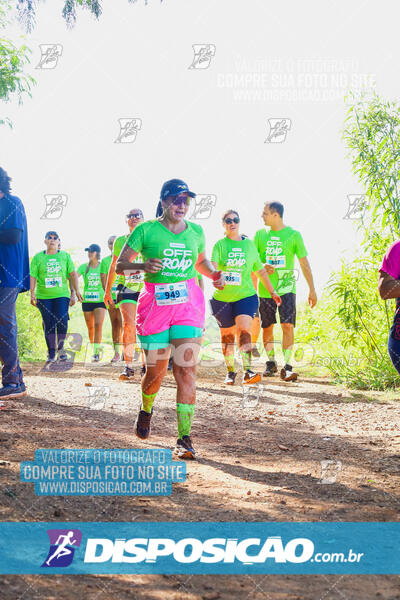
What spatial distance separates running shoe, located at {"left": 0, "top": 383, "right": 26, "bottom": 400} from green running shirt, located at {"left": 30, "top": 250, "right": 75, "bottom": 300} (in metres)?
4.42

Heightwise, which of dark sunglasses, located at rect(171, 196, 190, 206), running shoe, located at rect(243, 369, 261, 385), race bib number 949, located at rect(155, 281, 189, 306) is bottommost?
running shoe, located at rect(243, 369, 261, 385)

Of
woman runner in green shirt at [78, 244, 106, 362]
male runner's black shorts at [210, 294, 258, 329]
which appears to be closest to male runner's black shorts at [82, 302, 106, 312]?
woman runner in green shirt at [78, 244, 106, 362]

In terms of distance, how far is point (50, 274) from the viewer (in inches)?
414

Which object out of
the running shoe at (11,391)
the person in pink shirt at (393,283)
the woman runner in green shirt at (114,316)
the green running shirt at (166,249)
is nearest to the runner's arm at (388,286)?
the person in pink shirt at (393,283)

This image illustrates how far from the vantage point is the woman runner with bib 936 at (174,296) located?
4.46 meters

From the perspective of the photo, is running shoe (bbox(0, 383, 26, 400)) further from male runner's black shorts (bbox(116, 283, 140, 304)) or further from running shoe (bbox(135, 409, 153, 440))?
male runner's black shorts (bbox(116, 283, 140, 304))

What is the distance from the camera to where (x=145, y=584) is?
251cm

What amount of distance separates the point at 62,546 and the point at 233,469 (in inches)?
67.3

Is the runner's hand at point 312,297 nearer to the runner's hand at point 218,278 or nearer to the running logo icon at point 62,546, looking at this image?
the runner's hand at point 218,278

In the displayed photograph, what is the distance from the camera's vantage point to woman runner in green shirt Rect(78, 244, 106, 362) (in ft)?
40.7

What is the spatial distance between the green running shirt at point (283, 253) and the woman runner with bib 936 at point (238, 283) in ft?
2.26

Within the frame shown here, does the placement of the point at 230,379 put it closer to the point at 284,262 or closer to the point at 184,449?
the point at 284,262

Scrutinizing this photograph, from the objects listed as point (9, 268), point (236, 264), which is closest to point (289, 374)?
point (236, 264)

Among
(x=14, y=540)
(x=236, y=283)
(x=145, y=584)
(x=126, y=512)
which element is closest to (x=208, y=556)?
(x=145, y=584)
